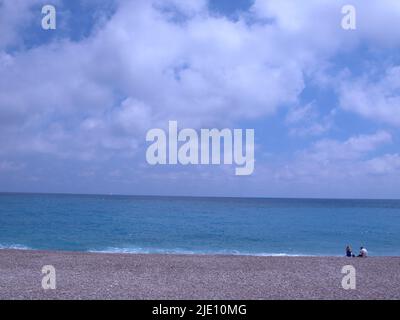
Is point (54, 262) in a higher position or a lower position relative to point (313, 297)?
higher

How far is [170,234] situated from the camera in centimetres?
4450

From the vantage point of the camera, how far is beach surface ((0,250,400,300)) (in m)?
11.6

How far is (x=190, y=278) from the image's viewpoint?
1430cm

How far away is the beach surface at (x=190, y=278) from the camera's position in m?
11.6

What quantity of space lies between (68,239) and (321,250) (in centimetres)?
2390
